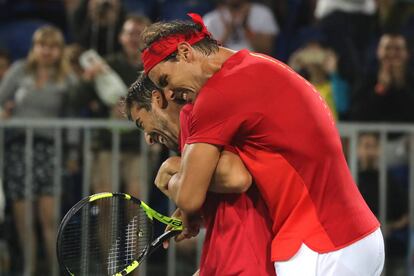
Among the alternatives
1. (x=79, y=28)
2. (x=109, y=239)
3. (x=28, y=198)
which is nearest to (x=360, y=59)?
(x=79, y=28)

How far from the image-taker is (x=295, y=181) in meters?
3.90

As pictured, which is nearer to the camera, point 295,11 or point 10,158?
point 10,158

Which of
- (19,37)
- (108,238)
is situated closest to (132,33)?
(19,37)

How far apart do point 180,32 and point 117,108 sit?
3785 millimetres

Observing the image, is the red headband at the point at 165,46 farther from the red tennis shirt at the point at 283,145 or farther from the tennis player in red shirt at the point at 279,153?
the red tennis shirt at the point at 283,145

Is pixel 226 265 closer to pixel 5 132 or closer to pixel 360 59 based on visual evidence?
pixel 5 132

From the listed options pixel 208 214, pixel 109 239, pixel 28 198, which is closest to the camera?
pixel 208 214

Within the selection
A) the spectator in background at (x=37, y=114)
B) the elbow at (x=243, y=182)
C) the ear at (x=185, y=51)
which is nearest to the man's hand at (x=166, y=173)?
the elbow at (x=243, y=182)

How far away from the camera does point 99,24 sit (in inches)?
356

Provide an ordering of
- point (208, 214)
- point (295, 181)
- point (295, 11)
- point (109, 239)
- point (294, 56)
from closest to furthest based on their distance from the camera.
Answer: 1. point (295, 181)
2. point (208, 214)
3. point (109, 239)
4. point (294, 56)
5. point (295, 11)

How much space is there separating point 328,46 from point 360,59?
1.19 feet

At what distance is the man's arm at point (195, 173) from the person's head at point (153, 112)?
1.21ft

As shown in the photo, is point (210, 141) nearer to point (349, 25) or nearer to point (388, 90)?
point (388, 90)

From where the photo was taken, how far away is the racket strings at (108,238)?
451 centimetres
